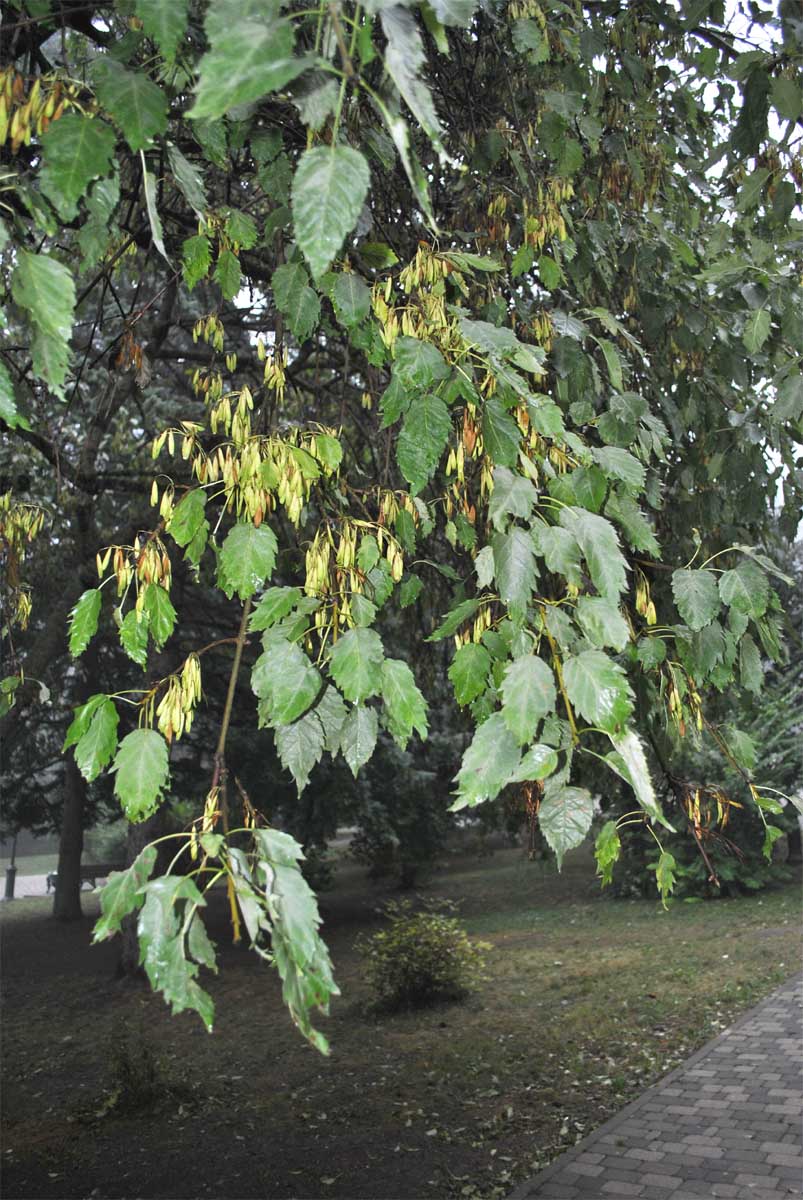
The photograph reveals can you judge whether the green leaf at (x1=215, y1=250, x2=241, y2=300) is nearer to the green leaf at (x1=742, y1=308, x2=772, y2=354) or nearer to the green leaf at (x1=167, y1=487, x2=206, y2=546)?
the green leaf at (x1=167, y1=487, x2=206, y2=546)

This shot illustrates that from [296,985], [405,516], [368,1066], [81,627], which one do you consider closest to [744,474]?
[405,516]

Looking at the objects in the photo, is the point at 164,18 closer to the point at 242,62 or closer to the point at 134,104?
the point at 134,104

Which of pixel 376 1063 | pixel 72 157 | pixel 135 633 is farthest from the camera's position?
pixel 376 1063

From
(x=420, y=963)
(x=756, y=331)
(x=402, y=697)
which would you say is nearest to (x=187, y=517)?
(x=402, y=697)

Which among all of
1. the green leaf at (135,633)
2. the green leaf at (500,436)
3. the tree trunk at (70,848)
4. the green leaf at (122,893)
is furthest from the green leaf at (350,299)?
the tree trunk at (70,848)

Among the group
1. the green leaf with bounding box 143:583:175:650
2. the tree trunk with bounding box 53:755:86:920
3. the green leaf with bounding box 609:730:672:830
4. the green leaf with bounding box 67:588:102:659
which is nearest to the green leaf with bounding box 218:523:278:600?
the green leaf with bounding box 143:583:175:650

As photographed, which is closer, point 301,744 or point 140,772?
point 140,772

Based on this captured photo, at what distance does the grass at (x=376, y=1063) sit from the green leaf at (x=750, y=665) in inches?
160

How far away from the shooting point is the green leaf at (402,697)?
1714mm

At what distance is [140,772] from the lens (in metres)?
1.54

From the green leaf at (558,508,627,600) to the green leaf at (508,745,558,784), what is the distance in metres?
0.32

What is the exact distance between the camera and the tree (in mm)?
1307

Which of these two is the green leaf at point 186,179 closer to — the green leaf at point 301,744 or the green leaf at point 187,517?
the green leaf at point 187,517

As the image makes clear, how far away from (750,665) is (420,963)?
789 centimetres
